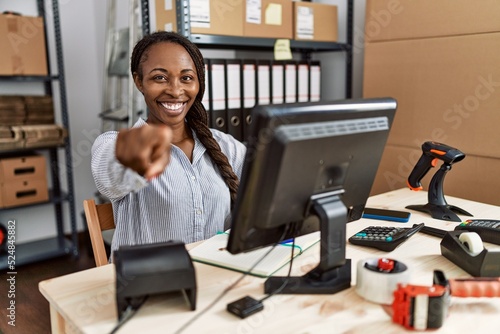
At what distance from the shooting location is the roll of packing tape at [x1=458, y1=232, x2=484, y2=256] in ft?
3.22

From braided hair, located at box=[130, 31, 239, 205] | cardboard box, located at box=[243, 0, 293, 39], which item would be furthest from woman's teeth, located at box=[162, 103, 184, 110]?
cardboard box, located at box=[243, 0, 293, 39]

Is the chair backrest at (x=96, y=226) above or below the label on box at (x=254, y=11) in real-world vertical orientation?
below

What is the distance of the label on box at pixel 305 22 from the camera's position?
2.23m

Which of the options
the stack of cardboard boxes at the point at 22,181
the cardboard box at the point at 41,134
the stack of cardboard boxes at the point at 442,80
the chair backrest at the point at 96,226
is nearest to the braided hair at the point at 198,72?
the chair backrest at the point at 96,226

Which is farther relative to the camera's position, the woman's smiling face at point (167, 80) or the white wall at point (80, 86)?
the white wall at point (80, 86)

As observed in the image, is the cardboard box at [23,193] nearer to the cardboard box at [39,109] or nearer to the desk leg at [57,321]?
the cardboard box at [39,109]

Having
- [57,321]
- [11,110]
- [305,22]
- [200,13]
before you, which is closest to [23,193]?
[11,110]

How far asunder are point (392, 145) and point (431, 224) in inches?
30.5

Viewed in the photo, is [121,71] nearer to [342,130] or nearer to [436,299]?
[342,130]

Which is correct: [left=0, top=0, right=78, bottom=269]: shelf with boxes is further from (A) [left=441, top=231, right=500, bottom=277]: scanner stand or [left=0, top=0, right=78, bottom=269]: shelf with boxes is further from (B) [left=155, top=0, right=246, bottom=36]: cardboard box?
(A) [left=441, top=231, right=500, bottom=277]: scanner stand

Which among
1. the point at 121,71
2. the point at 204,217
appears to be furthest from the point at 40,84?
the point at 204,217

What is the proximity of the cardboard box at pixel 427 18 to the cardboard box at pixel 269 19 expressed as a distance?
1.19 ft

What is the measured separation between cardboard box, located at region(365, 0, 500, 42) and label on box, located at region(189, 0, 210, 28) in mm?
714

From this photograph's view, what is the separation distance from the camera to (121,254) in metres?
0.82
